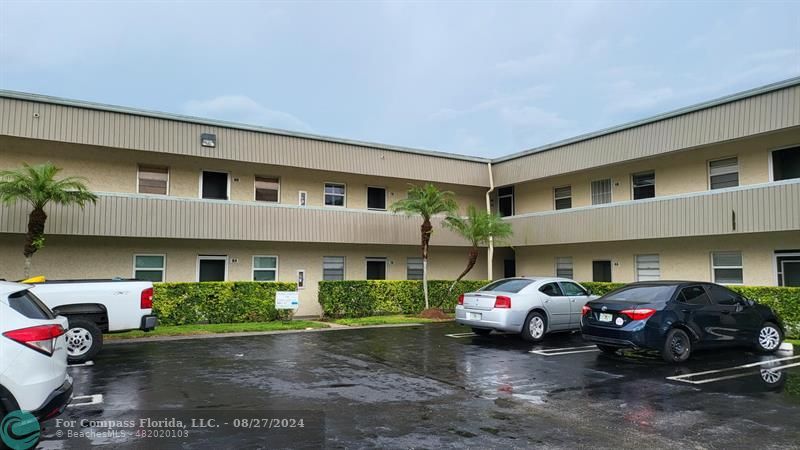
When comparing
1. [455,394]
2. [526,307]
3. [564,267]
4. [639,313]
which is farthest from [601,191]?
[455,394]

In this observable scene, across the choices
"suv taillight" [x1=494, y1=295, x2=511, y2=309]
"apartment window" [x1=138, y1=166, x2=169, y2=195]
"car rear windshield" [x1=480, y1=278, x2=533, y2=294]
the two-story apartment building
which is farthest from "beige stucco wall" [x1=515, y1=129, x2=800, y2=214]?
"apartment window" [x1=138, y1=166, x2=169, y2=195]

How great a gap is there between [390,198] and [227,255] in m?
7.33

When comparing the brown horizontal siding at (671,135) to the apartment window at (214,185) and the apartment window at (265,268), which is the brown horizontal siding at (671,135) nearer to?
the apartment window at (265,268)

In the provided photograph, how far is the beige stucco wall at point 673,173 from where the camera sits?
619 inches

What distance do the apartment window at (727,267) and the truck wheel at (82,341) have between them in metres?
17.6

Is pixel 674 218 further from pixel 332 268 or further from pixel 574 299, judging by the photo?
pixel 332 268

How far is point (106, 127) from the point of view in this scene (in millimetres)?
16016

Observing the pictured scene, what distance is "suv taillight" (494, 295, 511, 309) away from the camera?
12.4m

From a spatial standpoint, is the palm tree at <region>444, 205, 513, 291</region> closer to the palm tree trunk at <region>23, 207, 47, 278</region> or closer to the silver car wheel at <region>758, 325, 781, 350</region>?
the silver car wheel at <region>758, 325, 781, 350</region>

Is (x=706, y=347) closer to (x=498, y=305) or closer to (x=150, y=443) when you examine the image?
(x=498, y=305)

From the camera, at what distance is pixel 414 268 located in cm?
2319

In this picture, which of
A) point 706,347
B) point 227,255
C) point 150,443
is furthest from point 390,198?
point 150,443

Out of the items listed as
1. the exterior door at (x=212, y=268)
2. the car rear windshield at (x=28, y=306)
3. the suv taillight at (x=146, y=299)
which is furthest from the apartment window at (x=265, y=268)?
the car rear windshield at (x=28, y=306)

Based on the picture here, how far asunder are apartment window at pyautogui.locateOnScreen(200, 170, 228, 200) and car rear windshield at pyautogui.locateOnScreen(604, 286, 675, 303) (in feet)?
46.3
